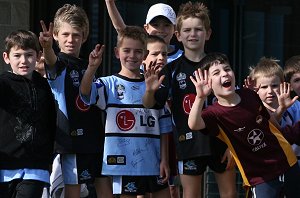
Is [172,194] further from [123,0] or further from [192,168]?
[123,0]

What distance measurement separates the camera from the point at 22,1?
9594 mm

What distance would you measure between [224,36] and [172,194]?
11.4ft

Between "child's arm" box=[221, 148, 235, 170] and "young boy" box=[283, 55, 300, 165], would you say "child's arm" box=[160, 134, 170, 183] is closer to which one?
"child's arm" box=[221, 148, 235, 170]

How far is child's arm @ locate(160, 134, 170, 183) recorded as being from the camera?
277 inches

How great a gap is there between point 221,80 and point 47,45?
52.0 inches

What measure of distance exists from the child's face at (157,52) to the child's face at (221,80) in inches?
24.2

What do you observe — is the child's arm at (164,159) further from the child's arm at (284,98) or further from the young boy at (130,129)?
the child's arm at (284,98)

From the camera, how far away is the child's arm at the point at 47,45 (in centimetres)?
674

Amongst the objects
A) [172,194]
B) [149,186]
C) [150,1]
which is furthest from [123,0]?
[149,186]

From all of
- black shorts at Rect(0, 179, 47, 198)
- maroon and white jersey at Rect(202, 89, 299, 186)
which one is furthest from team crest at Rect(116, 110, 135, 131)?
black shorts at Rect(0, 179, 47, 198)

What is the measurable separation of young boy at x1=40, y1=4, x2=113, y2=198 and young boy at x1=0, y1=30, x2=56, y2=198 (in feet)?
0.95

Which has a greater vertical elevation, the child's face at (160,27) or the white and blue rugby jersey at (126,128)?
the child's face at (160,27)

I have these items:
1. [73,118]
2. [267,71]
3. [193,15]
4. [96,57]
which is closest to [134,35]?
[96,57]

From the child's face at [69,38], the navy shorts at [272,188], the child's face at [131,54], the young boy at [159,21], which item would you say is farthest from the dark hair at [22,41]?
the navy shorts at [272,188]
